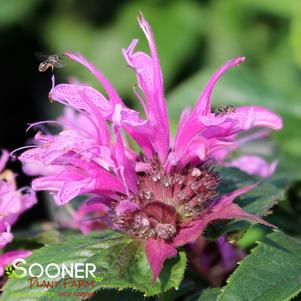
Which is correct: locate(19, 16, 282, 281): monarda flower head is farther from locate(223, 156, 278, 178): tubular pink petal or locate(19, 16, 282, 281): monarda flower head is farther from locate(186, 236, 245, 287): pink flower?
locate(223, 156, 278, 178): tubular pink petal

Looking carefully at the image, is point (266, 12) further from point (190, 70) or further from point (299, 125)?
point (299, 125)

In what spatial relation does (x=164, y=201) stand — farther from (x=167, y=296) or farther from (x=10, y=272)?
(x=10, y=272)

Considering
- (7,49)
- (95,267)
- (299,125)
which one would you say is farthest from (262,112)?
(7,49)

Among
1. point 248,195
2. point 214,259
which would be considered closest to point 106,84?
point 248,195

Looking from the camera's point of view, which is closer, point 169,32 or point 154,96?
→ point 154,96

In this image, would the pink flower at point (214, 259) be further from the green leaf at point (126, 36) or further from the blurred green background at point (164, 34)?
the green leaf at point (126, 36)

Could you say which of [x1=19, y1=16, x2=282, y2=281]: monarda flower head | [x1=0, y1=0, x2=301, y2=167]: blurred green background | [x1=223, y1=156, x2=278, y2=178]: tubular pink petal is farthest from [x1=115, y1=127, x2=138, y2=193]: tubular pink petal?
[x1=0, y1=0, x2=301, y2=167]: blurred green background

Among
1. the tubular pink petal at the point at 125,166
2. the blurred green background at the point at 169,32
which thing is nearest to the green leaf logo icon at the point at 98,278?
the tubular pink petal at the point at 125,166
